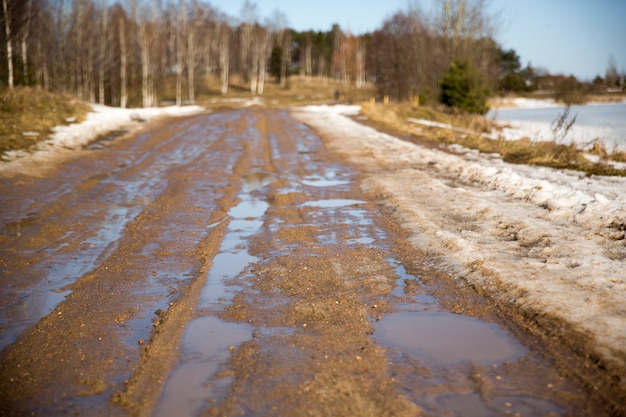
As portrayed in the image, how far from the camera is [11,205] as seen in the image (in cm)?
832

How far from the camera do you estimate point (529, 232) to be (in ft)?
21.1

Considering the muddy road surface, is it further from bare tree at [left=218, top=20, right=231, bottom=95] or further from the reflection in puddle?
bare tree at [left=218, top=20, right=231, bottom=95]

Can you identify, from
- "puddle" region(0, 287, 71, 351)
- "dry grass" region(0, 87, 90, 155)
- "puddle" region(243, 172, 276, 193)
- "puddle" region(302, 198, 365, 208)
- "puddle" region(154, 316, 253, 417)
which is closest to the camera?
"puddle" region(154, 316, 253, 417)

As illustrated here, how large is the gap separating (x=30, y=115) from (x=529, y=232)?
55.7 ft

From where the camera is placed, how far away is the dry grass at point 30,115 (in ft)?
46.1

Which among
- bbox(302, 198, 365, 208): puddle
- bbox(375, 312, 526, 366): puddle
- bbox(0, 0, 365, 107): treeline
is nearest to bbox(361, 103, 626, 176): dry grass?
bbox(302, 198, 365, 208): puddle

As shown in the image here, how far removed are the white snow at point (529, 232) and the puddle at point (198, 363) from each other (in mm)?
2380

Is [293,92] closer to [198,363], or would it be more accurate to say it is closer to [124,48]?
[124,48]

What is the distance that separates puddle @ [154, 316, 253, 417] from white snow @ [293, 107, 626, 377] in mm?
2380

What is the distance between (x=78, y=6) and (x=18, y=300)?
4304 centimetres

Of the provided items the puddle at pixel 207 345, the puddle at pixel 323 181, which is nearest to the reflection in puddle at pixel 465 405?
the puddle at pixel 207 345

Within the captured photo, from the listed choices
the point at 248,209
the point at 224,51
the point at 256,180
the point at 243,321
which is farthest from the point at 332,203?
the point at 224,51

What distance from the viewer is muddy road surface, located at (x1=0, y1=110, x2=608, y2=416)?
3.15 m

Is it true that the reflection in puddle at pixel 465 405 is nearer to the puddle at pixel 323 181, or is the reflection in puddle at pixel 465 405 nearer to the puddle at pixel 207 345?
the puddle at pixel 207 345
